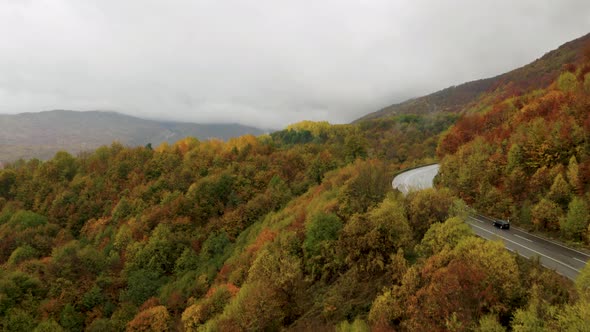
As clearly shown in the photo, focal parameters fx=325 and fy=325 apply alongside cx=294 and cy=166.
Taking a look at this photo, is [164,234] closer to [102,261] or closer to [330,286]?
[102,261]

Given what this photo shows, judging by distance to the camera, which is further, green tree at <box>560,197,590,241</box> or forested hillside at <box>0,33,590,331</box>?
green tree at <box>560,197,590,241</box>

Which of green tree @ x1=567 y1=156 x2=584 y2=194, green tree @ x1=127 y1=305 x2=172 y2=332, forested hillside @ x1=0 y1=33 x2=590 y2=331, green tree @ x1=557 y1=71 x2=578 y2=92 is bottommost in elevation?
green tree @ x1=127 y1=305 x2=172 y2=332

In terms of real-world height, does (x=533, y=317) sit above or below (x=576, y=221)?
below

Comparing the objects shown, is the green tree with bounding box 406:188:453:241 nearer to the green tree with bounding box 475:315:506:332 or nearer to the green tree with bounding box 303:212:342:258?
the green tree with bounding box 303:212:342:258

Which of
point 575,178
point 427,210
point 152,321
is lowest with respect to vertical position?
point 152,321

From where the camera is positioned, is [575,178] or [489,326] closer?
[489,326]

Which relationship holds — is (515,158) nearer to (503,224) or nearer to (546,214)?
(546,214)

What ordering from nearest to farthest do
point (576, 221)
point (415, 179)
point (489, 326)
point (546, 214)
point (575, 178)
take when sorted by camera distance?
point (489, 326) < point (576, 221) < point (546, 214) < point (575, 178) < point (415, 179)

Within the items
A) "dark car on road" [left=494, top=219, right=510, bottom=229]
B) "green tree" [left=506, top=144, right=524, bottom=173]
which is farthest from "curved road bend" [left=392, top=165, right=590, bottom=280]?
"green tree" [left=506, top=144, right=524, bottom=173]

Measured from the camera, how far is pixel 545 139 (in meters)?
45.3

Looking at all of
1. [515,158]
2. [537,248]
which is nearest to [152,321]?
[537,248]

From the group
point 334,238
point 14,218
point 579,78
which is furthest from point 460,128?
point 14,218

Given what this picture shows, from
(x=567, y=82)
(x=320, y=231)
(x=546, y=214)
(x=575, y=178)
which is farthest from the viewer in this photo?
(x=567, y=82)

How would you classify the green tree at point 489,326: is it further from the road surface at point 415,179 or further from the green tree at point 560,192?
the road surface at point 415,179
